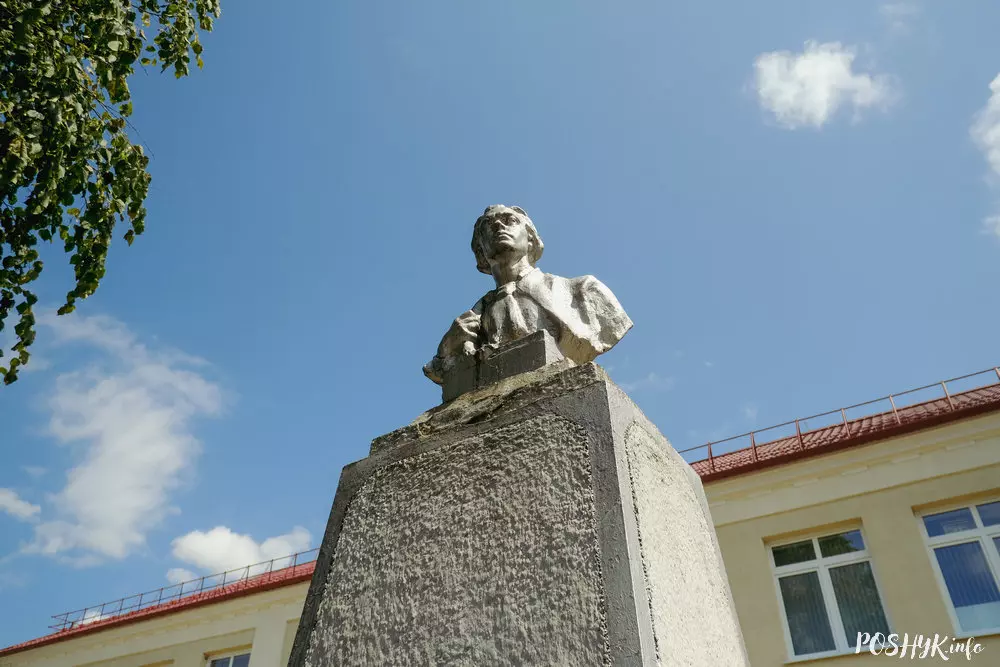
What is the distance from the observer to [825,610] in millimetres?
9102

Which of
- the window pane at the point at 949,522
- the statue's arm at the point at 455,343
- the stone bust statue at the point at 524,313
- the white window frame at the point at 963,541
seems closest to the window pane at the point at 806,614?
the white window frame at the point at 963,541

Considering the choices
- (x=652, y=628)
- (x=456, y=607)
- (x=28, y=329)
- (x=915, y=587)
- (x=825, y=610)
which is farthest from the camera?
(x=825, y=610)

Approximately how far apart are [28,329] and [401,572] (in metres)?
3.94

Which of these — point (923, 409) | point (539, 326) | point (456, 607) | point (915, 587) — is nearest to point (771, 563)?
point (915, 587)

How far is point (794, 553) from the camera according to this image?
31.9 feet

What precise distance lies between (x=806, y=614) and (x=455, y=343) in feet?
27.9

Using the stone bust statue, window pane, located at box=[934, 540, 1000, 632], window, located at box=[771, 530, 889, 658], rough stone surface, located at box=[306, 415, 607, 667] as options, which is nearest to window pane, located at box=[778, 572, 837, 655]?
window, located at box=[771, 530, 889, 658]

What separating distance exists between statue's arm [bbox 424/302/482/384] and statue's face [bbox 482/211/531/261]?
14.0 inches

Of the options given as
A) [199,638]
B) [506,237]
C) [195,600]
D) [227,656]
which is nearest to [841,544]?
[506,237]

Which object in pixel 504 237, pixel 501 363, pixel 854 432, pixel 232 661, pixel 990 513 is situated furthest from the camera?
pixel 232 661

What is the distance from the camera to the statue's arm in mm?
2818

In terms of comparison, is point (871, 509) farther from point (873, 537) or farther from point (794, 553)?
point (794, 553)

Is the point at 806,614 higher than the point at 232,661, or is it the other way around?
the point at 232,661

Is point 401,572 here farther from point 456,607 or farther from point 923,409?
point 923,409
